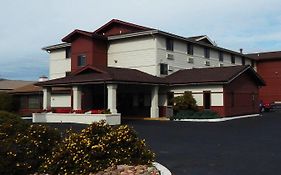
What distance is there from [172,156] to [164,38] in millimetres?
24972

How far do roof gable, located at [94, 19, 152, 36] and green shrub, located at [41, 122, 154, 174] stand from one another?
97.3 ft

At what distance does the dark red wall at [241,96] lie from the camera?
33562mm

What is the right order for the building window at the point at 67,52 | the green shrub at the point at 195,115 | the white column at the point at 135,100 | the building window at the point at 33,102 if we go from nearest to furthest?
the green shrub at the point at 195,115
the white column at the point at 135,100
the building window at the point at 67,52
the building window at the point at 33,102

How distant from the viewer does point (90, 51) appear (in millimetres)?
38156

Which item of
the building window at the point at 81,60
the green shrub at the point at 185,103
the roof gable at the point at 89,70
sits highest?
the building window at the point at 81,60

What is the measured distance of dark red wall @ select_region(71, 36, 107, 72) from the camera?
125ft

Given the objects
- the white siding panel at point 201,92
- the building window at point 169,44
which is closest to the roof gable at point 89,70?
the white siding panel at point 201,92

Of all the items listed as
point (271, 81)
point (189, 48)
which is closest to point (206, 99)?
point (189, 48)

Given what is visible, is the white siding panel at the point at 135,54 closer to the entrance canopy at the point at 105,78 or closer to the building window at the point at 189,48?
the entrance canopy at the point at 105,78

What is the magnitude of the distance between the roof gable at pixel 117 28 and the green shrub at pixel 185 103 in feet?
31.9

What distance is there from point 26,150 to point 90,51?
28.4 m

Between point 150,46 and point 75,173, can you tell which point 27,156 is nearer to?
point 75,173

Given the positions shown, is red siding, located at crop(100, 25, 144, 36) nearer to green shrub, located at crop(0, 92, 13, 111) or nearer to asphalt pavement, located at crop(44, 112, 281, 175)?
green shrub, located at crop(0, 92, 13, 111)

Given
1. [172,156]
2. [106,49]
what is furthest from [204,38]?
[172,156]
